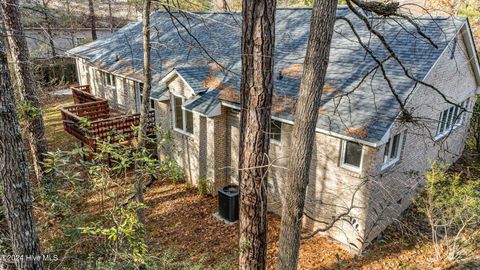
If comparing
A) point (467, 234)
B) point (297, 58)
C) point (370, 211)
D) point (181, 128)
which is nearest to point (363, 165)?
point (370, 211)

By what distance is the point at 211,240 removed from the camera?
916cm

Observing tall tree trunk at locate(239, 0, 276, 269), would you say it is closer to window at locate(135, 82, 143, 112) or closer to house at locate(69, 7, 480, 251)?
house at locate(69, 7, 480, 251)

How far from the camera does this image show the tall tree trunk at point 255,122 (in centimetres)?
487

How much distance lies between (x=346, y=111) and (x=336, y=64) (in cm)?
233

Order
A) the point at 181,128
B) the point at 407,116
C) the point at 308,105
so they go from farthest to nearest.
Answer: the point at 181,128 → the point at 407,116 → the point at 308,105

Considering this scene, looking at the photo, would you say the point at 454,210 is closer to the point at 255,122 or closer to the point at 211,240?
the point at 255,122

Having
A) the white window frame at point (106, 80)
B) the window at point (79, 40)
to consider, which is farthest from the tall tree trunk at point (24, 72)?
the window at point (79, 40)

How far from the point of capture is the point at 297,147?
16.9 feet

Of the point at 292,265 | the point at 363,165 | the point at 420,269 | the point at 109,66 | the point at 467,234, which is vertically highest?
the point at 109,66

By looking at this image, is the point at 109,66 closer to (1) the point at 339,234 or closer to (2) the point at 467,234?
(1) the point at 339,234

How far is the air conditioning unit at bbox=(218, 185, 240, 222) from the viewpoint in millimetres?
9734

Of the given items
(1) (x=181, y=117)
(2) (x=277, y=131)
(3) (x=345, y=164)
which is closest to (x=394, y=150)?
(3) (x=345, y=164)

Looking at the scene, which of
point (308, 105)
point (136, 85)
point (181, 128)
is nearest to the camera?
point (308, 105)

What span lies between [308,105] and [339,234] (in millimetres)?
5305
